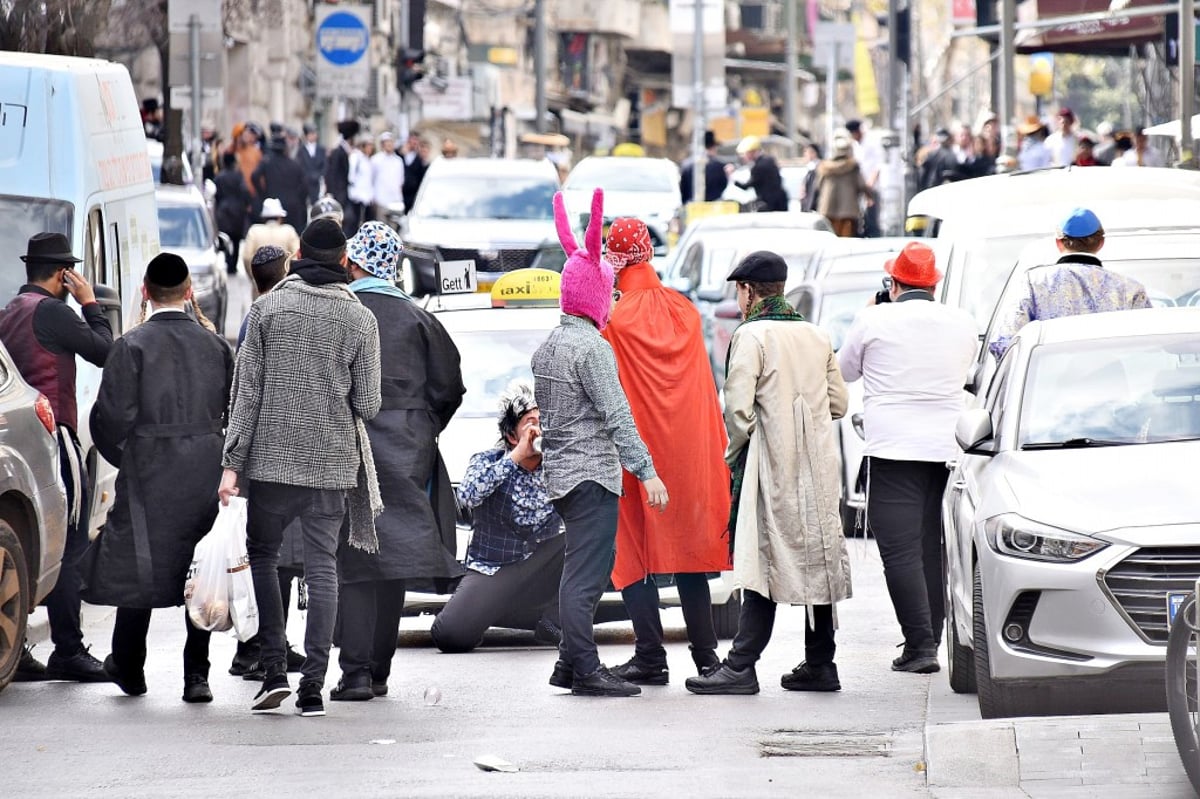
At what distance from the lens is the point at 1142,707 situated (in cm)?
833

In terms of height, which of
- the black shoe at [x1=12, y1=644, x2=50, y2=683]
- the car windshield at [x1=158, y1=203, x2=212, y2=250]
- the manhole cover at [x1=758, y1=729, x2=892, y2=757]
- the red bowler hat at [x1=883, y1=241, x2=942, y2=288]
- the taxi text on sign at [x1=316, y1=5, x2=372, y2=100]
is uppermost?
the taxi text on sign at [x1=316, y1=5, x2=372, y2=100]

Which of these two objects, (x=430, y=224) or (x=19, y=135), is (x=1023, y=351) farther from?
(x=430, y=224)

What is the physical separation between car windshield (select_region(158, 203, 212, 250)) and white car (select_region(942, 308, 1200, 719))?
16.1 metres

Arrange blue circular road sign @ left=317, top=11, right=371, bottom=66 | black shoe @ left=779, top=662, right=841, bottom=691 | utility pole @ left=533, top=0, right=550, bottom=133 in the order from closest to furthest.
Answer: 1. black shoe @ left=779, top=662, right=841, bottom=691
2. blue circular road sign @ left=317, top=11, right=371, bottom=66
3. utility pole @ left=533, top=0, right=550, bottom=133

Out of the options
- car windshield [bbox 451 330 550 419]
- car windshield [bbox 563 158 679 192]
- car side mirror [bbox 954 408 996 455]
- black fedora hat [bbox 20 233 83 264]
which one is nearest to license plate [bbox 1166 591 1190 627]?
car side mirror [bbox 954 408 996 455]

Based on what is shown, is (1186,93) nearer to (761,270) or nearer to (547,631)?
(547,631)

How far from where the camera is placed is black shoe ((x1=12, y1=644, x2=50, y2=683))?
10.3 meters

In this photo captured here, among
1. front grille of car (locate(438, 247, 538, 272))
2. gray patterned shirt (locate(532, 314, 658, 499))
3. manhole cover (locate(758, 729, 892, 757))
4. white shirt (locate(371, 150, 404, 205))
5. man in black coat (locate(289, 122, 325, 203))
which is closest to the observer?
manhole cover (locate(758, 729, 892, 757))

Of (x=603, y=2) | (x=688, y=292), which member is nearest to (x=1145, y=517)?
(x=688, y=292)

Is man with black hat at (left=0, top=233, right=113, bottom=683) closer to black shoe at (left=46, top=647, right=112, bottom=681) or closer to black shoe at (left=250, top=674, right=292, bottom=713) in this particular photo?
black shoe at (left=46, top=647, right=112, bottom=681)

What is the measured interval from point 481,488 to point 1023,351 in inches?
96.4

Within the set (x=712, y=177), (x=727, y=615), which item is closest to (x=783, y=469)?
(x=727, y=615)

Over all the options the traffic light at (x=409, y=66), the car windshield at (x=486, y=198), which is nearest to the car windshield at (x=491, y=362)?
the car windshield at (x=486, y=198)

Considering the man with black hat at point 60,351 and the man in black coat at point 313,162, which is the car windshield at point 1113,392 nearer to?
the man with black hat at point 60,351
